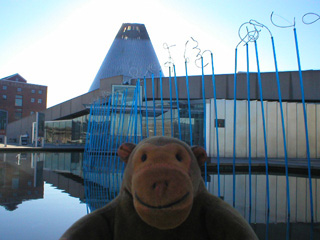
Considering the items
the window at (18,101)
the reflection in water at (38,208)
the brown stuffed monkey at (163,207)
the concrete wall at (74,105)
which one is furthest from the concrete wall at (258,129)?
the window at (18,101)

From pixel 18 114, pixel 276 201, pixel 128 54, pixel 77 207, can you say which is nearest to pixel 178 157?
pixel 77 207

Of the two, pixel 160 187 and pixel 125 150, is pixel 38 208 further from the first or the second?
pixel 160 187

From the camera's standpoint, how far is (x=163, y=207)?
4.14ft

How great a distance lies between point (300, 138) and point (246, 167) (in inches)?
234

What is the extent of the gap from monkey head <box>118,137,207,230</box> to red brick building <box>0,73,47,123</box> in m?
60.6

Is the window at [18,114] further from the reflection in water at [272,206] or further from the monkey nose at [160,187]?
the monkey nose at [160,187]

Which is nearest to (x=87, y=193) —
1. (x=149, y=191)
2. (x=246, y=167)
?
(x=149, y=191)

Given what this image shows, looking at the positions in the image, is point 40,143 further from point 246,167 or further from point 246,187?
point 246,187

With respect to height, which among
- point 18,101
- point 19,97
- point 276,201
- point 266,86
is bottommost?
point 276,201

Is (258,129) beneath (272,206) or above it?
above

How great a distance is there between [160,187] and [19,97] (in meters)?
62.4

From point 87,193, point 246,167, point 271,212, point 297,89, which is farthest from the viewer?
point 297,89

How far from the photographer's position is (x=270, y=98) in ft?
55.4

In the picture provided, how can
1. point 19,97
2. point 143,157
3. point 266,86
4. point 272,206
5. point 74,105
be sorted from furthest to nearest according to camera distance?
point 19,97 → point 74,105 → point 266,86 → point 272,206 → point 143,157
